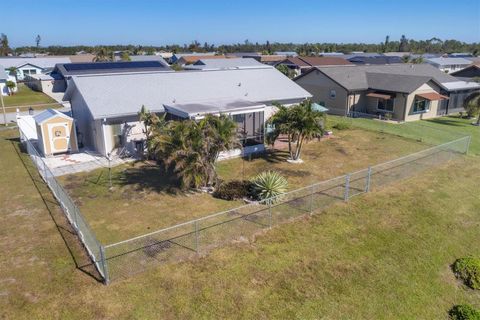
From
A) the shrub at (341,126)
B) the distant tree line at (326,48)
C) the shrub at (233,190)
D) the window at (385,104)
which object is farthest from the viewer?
the distant tree line at (326,48)

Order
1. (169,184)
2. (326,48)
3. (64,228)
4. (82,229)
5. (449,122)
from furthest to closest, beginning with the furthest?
(326,48)
(449,122)
(169,184)
(64,228)
(82,229)

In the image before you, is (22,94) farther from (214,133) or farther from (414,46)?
(414,46)

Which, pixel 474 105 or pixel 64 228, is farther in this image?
pixel 474 105

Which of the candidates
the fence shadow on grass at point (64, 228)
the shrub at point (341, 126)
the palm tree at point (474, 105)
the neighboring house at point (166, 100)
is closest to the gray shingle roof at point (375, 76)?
the palm tree at point (474, 105)

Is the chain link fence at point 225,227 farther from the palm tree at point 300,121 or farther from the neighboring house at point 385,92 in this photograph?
the neighboring house at point 385,92

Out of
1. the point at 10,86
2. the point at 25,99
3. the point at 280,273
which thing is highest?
the point at 10,86

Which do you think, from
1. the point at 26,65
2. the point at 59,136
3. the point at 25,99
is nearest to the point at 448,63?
the point at 25,99

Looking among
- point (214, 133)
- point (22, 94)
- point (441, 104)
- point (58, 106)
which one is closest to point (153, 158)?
point (214, 133)

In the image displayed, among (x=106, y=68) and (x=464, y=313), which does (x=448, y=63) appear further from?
(x=464, y=313)
